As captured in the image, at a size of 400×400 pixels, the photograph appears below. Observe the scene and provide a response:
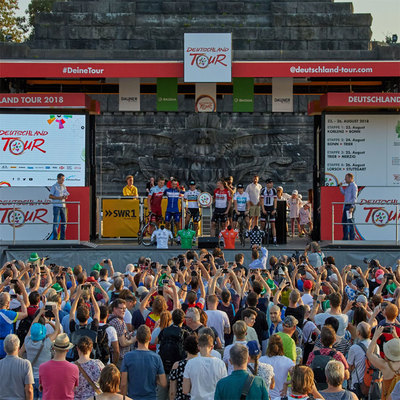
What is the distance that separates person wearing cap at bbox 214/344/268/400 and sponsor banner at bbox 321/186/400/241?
649 inches

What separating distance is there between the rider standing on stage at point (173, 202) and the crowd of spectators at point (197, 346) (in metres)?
10.4

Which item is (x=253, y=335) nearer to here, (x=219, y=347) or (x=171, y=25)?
(x=219, y=347)

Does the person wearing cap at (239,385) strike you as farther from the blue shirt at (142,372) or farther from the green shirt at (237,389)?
the blue shirt at (142,372)

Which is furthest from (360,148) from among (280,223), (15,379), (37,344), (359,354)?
(15,379)

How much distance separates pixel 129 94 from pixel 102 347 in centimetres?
1684

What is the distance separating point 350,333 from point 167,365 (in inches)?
92.7

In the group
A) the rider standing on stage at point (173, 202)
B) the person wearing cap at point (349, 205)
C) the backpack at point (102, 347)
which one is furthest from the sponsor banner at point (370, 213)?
the backpack at point (102, 347)

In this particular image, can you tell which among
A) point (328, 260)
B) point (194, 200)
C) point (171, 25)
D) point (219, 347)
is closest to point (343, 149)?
point (194, 200)

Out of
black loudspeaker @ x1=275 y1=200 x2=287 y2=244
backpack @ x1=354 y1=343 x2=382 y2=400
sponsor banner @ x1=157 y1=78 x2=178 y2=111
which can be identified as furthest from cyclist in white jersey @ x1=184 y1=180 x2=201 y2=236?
backpack @ x1=354 y1=343 x2=382 y2=400

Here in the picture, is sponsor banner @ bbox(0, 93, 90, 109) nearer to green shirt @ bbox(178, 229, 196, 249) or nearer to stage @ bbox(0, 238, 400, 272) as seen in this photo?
stage @ bbox(0, 238, 400, 272)

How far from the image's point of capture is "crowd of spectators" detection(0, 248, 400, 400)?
29.5ft

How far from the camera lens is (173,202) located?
24.4m

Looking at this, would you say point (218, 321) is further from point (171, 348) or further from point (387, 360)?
point (387, 360)

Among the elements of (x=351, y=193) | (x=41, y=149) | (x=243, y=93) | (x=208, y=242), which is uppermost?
(x=243, y=93)
